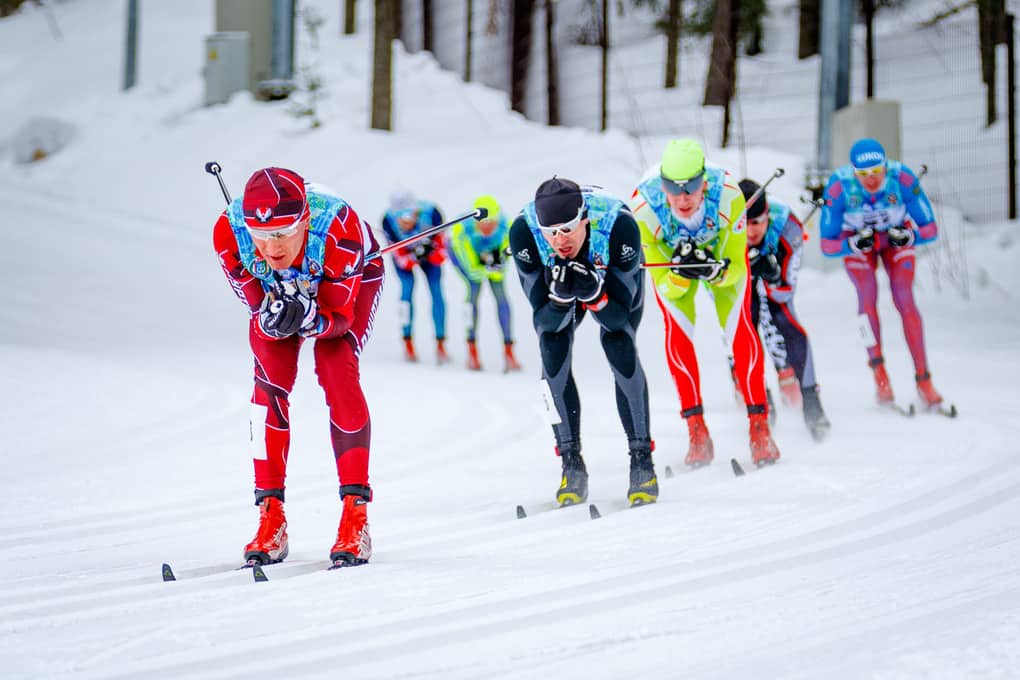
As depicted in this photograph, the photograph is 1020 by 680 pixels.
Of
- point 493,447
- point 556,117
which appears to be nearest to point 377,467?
point 493,447

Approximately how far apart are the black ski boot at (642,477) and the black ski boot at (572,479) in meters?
0.26

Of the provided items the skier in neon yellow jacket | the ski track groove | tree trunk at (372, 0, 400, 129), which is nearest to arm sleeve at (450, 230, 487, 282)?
the skier in neon yellow jacket

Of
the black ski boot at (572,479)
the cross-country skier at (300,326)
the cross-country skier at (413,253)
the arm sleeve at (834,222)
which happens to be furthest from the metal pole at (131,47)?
the cross-country skier at (300,326)

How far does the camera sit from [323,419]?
9.26 meters

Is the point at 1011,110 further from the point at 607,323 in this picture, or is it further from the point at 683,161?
the point at 607,323

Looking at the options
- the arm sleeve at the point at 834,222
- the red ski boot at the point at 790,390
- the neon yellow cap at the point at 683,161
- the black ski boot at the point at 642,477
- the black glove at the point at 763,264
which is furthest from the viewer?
the red ski boot at the point at 790,390

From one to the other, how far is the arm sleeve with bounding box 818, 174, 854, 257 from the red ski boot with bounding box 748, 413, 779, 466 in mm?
2526

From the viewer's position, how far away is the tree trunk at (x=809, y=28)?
2764 cm

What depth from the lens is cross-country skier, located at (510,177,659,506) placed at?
534 centimetres

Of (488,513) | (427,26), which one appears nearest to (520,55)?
(427,26)

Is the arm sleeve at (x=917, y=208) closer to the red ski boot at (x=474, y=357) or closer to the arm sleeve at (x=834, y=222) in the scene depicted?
the arm sleeve at (x=834, y=222)

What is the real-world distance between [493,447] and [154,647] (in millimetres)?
4688

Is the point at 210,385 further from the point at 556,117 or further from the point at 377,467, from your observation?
the point at 556,117

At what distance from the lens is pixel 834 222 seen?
29.7 ft
